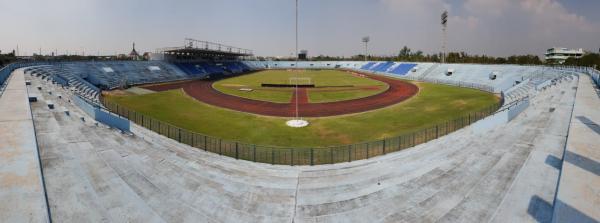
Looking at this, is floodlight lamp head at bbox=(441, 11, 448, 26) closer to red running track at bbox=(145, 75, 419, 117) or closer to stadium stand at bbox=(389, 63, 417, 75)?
stadium stand at bbox=(389, 63, 417, 75)

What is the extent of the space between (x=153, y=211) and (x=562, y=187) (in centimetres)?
1355

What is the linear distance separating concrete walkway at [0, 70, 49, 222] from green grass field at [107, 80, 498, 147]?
12.5m

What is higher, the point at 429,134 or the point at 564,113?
the point at 564,113

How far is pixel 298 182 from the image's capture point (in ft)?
45.5

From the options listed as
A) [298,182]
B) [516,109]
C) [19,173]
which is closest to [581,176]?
[298,182]

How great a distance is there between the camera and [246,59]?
5384 inches

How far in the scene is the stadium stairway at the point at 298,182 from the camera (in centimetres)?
1023

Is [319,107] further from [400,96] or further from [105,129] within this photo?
[105,129]

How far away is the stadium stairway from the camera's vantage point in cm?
1023

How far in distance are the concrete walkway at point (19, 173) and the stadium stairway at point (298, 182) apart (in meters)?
0.65

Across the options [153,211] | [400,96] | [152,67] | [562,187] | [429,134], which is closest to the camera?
[562,187]

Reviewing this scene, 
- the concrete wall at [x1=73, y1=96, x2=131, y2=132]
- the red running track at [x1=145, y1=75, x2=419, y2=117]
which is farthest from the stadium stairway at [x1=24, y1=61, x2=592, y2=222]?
the red running track at [x1=145, y1=75, x2=419, y2=117]

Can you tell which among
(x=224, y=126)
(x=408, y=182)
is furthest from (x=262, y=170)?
(x=224, y=126)

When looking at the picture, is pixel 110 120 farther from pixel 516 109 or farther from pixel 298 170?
pixel 516 109
